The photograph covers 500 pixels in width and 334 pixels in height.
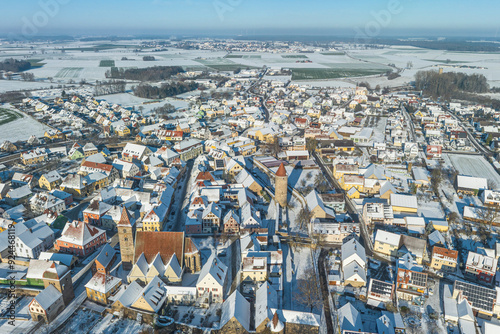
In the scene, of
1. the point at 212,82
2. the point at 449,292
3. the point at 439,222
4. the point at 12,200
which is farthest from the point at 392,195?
the point at 212,82

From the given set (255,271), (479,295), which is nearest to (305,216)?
(255,271)

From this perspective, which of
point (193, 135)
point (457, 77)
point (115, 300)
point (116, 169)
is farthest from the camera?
point (457, 77)

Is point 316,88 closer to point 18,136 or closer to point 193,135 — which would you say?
point 193,135

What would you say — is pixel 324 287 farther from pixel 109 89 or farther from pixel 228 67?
pixel 228 67

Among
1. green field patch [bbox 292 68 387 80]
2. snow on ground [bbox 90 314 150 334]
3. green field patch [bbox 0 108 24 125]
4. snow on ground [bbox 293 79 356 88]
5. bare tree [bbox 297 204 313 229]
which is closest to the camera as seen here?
snow on ground [bbox 90 314 150 334]

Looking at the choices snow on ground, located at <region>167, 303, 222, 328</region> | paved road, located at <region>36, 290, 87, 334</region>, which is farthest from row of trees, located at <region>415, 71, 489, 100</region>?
paved road, located at <region>36, 290, 87, 334</region>

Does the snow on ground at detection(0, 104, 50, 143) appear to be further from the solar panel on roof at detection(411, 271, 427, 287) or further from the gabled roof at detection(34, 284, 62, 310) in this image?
the solar panel on roof at detection(411, 271, 427, 287)
